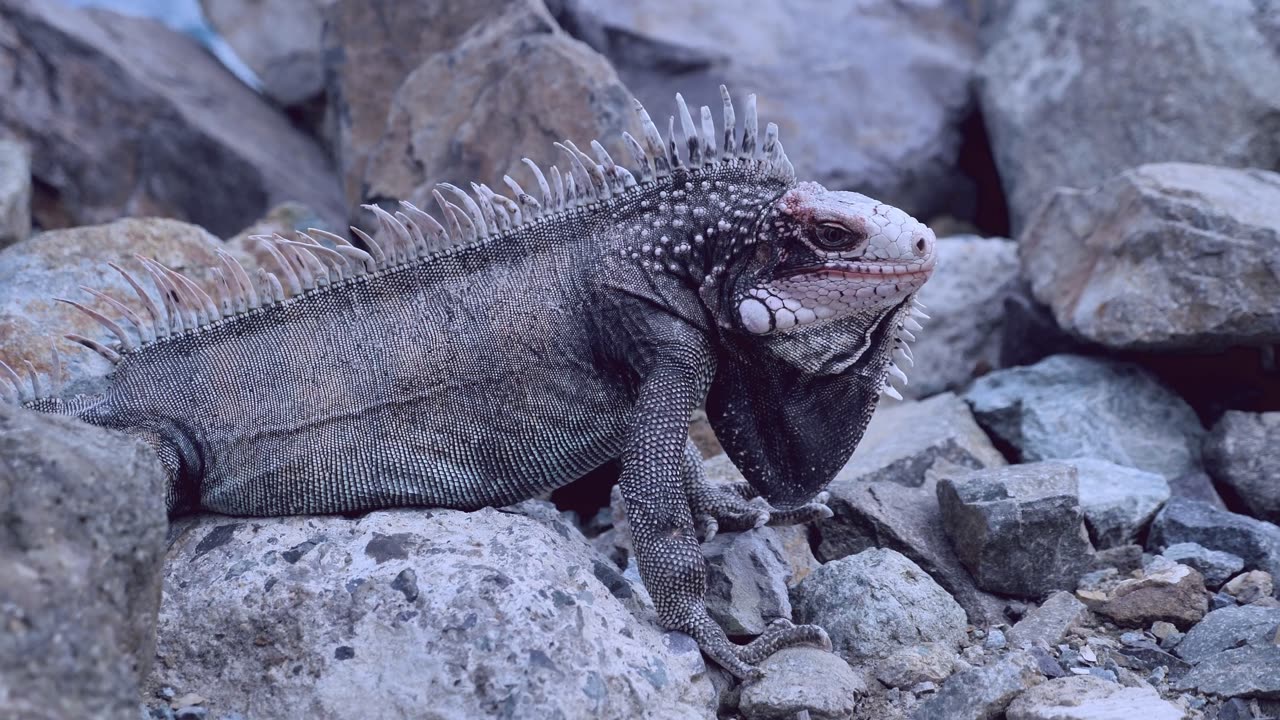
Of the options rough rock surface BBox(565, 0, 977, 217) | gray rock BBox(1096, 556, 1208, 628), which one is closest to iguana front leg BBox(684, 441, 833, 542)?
gray rock BBox(1096, 556, 1208, 628)

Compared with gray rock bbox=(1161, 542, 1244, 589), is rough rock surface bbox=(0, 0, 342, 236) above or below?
above

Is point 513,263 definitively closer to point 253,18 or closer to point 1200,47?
point 1200,47

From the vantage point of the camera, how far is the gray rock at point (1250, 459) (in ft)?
22.7

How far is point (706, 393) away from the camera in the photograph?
Result: 220 inches

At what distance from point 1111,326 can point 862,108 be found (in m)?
5.53

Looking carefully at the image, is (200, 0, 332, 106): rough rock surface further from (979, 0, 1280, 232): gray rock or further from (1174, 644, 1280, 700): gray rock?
(1174, 644, 1280, 700): gray rock

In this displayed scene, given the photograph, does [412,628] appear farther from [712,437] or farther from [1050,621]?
[712,437]

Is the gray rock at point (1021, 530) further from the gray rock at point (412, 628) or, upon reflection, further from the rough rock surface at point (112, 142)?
the rough rock surface at point (112, 142)

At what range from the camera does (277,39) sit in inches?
590

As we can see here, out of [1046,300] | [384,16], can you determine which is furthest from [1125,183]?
[384,16]

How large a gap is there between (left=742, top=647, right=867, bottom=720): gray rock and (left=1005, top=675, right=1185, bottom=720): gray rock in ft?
2.24

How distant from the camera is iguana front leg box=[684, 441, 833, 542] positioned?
612 cm

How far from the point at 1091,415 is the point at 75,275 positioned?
685 centimetres

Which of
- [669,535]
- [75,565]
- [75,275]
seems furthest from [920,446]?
Answer: [75,275]
